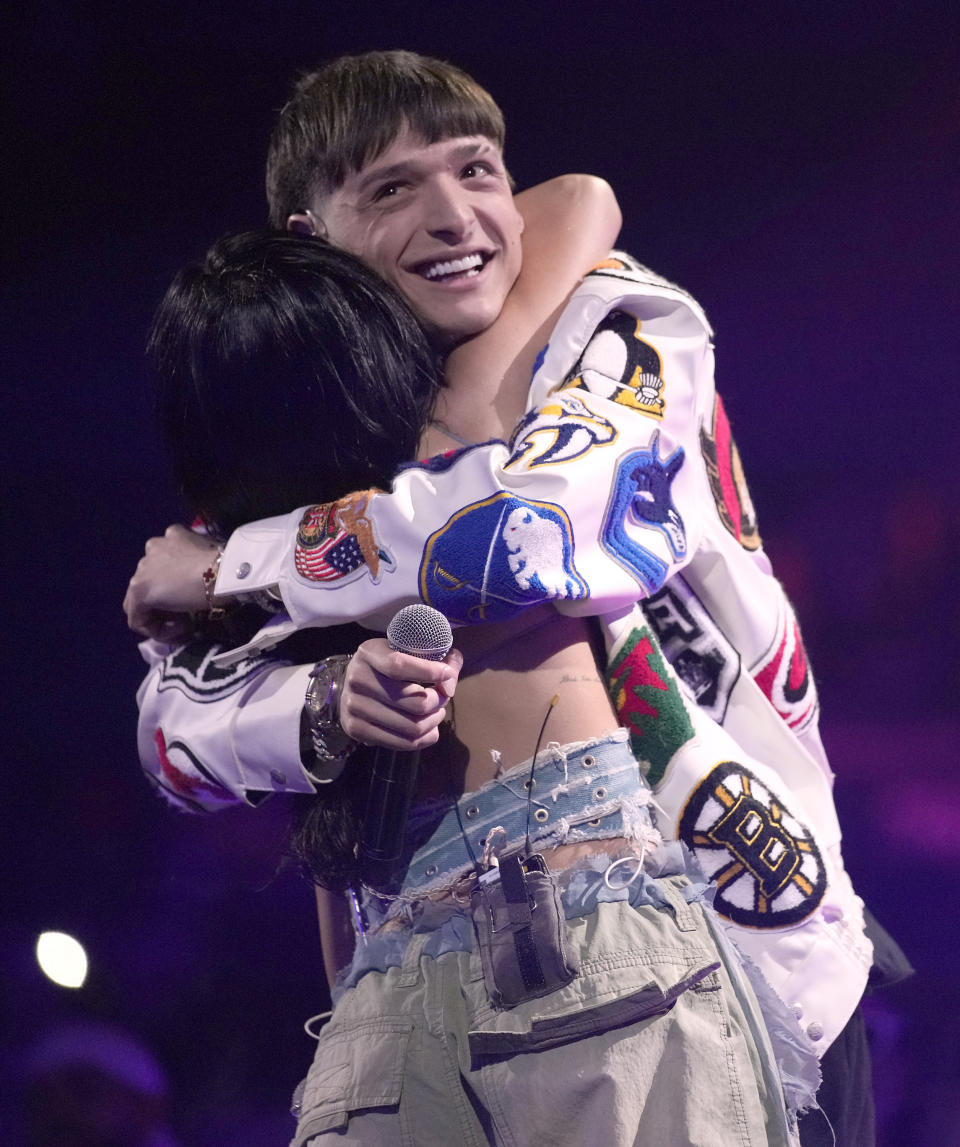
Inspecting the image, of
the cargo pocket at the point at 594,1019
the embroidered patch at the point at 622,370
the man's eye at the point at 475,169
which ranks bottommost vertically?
the cargo pocket at the point at 594,1019

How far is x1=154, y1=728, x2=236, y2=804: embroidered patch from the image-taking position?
1.39 m

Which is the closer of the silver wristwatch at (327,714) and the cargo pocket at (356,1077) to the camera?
the cargo pocket at (356,1077)

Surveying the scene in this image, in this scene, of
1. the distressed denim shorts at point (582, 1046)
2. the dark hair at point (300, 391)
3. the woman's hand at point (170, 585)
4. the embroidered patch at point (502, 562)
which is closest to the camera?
the distressed denim shorts at point (582, 1046)

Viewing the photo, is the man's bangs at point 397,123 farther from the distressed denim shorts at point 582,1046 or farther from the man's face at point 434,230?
the distressed denim shorts at point 582,1046

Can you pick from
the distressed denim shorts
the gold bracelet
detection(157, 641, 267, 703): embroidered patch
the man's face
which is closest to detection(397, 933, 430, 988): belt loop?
the distressed denim shorts

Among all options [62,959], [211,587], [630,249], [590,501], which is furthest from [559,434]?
[62,959]

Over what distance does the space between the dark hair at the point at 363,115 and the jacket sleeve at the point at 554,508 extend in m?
0.36

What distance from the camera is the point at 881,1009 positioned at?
2.04 metres

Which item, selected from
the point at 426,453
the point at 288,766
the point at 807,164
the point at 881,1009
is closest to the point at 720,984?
A: the point at 288,766

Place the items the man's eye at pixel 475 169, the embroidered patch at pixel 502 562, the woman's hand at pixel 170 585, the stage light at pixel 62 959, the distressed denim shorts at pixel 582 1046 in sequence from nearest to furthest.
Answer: the distressed denim shorts at pixel 582 1046
the embroidered patch at pixel 502 562
the woman's hand at pixel 170 585
the man's eye at pixel 475 169
the stage light at pixel 62 959

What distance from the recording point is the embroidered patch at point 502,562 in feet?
3.71

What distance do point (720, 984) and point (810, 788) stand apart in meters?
0.45

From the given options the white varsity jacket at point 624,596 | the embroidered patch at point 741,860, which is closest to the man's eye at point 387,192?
the white varsity jacket at point 624,596

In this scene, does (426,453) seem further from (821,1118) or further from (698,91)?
(698,91)
